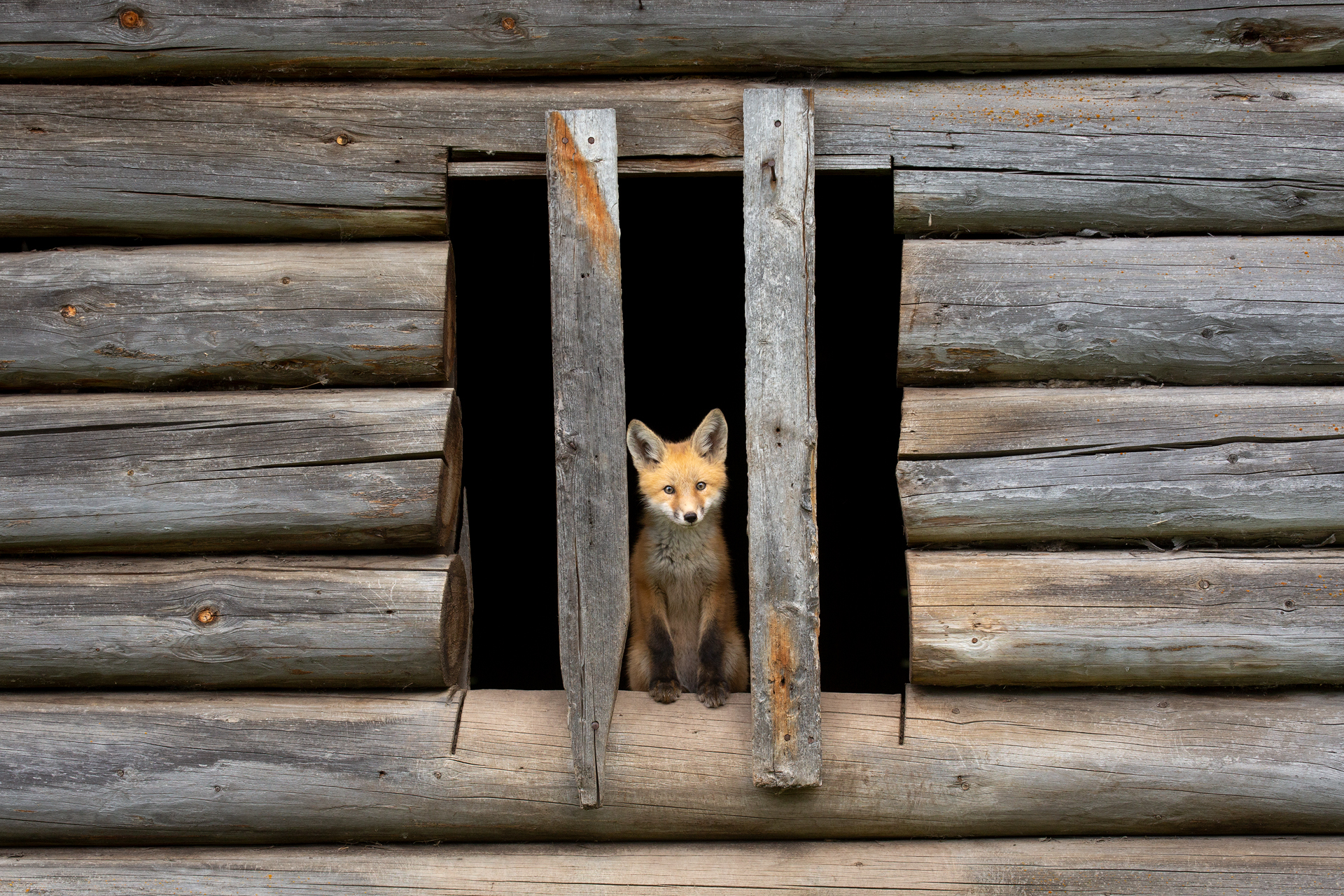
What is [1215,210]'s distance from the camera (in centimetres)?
348

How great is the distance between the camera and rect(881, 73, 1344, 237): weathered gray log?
346 centimetres

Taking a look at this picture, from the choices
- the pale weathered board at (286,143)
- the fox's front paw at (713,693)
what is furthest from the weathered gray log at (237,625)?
the pale weathered board at (286,143)

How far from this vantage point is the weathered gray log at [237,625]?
11.1 ft

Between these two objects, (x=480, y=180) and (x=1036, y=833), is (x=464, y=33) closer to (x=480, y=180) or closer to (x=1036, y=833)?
(x=480, y=180)

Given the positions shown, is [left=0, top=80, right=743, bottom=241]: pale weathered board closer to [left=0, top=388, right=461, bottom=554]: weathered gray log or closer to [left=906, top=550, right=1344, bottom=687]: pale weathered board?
[left=0, top=388, right=461, bottom=554]: weathered gray log

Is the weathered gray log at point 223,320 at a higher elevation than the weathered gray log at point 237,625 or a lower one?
higher

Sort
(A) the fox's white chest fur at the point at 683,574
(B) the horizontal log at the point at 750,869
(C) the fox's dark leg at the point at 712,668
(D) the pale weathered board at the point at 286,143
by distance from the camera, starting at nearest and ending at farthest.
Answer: (B) the horizontal log at the point at 750,869 → (D) the pale weathered board at the point at 286,143 → (C) the fox's dark leg at the point at 712,668 → (A) the fox's white chest fur at the point at 683,574

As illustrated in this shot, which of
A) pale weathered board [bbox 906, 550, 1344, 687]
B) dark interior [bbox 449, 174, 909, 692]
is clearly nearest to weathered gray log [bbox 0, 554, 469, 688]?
pale weathered board [bbox 906, 550, 1344, 687]

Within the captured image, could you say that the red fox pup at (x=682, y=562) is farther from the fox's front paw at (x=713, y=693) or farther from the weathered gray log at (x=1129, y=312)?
the weathered gray log at (x=1129, y=312)

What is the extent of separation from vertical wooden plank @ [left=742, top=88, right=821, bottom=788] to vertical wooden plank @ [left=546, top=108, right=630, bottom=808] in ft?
1.65

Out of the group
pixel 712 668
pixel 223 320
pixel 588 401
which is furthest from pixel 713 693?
pixel 223 320

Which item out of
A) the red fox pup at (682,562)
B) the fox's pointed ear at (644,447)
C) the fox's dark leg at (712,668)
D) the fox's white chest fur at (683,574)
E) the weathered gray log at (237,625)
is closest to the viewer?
the weathered gray log at (237,625)

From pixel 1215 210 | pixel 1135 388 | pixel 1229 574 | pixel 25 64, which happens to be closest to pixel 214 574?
pixel 25 64

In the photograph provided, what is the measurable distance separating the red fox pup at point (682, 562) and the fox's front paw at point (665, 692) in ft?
1.01
